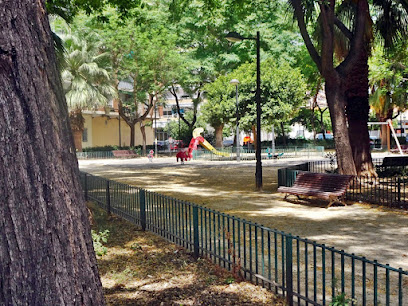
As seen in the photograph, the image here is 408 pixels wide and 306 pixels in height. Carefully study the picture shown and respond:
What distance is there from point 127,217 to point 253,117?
74.3 ft

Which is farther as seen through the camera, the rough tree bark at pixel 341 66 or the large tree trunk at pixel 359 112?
the large tree trunk at pixel 359 112

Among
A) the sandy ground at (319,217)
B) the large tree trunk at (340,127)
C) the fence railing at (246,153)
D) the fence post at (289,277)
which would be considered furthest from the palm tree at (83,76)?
the fence post at (289,277)

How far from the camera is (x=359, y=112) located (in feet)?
55.3

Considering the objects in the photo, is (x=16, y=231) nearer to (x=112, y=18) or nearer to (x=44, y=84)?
(x=44, y=84)

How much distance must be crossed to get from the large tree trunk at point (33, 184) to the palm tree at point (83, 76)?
31.6 meters

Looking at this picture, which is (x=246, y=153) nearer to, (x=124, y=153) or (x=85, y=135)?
(x=124, y=153)

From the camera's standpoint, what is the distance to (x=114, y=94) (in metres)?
35.8

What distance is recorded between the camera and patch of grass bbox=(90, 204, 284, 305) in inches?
205

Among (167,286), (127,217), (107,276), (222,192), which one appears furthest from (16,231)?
(222,192)

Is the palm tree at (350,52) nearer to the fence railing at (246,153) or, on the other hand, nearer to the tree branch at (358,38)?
the tree branch at (358,38)

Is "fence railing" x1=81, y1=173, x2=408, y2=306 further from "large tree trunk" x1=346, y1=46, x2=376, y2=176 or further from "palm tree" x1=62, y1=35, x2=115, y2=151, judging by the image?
"palm tree" x1=62, y1=35, x2=115, y2=151

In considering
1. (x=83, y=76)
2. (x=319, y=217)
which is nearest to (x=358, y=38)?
(x=319, y=217)

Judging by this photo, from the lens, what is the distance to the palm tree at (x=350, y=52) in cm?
1493

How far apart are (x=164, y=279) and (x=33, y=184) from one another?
388cm
